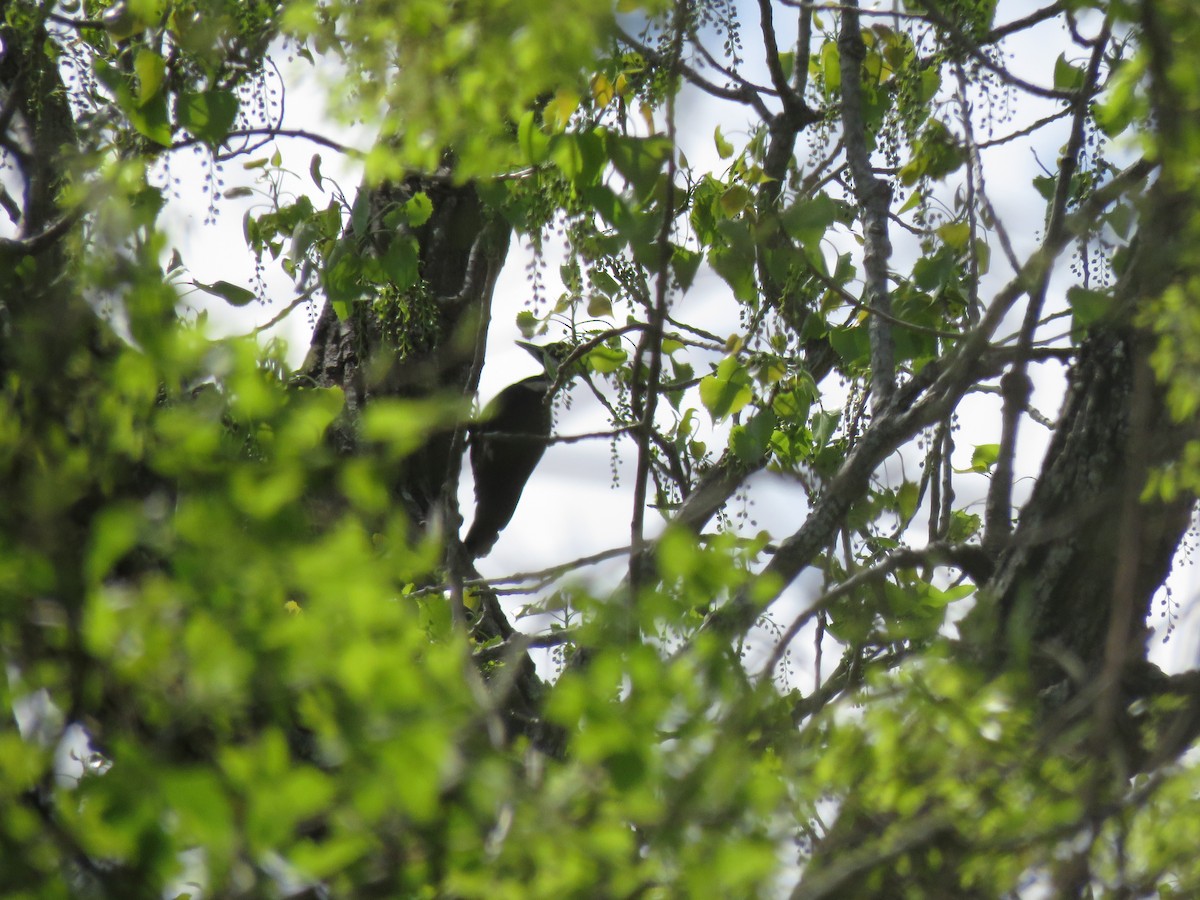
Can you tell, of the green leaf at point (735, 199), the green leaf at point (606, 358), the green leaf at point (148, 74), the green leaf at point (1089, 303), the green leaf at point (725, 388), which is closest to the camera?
the green leaf at point (1089, 303)

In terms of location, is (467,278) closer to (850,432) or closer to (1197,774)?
(850,432)

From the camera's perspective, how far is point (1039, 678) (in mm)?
2172

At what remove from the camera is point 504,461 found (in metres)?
6.13

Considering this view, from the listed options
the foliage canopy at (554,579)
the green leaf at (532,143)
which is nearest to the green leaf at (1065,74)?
the foliage canopy at (554,579)

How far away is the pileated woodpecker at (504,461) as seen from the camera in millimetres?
6098

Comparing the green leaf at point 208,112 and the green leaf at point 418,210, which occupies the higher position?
the green leaf at point 418,210

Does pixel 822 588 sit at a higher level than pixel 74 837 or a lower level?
higher

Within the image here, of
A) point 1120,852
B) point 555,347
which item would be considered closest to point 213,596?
point 1120,852

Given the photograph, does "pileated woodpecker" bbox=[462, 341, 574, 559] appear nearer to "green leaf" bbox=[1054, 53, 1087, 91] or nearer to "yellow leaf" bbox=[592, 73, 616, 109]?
"yellow leaf" bbox=[592, 73, 616, 109]

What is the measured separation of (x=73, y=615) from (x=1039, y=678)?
169 cm

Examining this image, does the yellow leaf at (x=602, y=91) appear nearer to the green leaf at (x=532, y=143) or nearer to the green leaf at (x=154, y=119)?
the green leaf at (x=532, y=143)

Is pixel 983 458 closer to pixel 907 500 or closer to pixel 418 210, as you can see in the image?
pixel 907 500

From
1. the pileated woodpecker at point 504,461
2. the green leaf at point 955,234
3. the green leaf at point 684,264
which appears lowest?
the green leaf at point 955,234

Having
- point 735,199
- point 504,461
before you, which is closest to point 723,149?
point 735,199
